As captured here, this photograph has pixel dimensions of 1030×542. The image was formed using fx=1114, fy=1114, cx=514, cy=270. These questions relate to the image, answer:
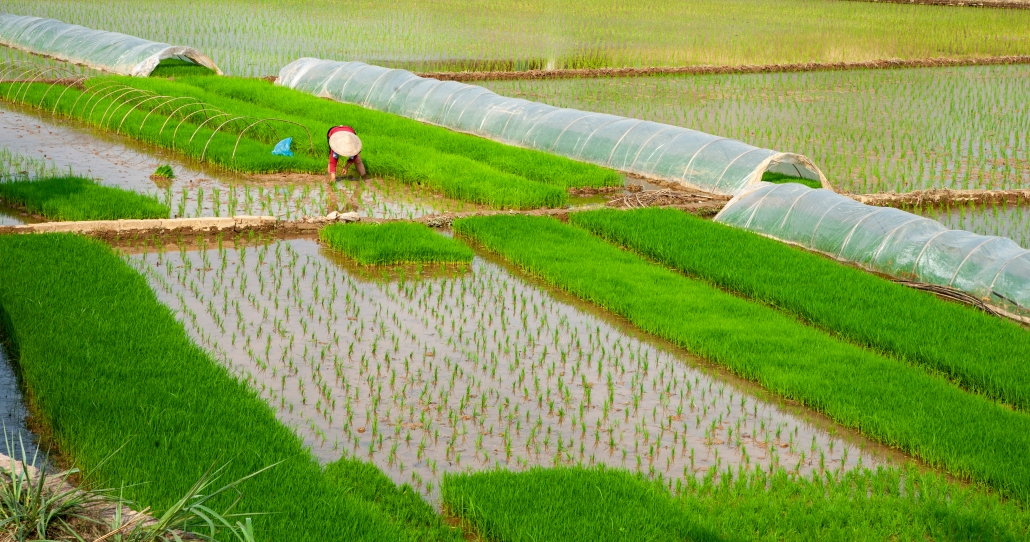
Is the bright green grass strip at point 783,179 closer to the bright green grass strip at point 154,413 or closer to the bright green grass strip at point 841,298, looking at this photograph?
the bright green grass strip at point 841,298

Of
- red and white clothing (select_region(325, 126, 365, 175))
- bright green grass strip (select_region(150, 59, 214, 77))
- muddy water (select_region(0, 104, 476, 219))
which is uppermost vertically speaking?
red and white clothing (select_region(325, 126, 365, 175))

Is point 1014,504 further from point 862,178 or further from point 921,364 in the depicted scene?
point 862,178

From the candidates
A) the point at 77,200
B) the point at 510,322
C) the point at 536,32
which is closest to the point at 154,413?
the point at 510,322

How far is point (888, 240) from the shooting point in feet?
25.9

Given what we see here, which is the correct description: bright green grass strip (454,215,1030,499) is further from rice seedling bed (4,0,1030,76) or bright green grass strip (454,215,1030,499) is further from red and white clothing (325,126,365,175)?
rice seedling bed (4,0,1030,76)

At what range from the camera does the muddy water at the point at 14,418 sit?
467cm

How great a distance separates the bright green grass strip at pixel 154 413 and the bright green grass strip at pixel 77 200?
1.63m

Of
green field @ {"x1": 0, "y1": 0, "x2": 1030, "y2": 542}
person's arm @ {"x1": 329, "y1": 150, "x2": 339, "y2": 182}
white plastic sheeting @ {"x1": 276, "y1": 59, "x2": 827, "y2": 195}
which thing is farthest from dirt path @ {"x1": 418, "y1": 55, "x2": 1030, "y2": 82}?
person's arm @ {"x1": 329, "y1": 150, "x2": 339, "y2": 182}

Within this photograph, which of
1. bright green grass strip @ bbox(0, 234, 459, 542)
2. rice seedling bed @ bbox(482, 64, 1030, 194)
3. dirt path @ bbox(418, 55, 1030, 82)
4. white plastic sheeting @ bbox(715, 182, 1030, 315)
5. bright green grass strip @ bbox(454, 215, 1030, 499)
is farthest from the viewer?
dirt path @ bbox(418, 55, 1030, 82)

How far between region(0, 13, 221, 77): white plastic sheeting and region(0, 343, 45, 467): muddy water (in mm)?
10556

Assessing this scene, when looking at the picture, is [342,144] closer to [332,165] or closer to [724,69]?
[332,165]

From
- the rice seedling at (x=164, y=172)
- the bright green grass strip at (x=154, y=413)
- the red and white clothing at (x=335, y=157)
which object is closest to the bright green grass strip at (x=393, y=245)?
the bright green grass strip at (x=154, y=413)

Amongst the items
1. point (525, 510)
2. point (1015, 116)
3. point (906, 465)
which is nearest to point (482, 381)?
point (525, 510)

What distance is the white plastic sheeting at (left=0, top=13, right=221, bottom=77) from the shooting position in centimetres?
1551
